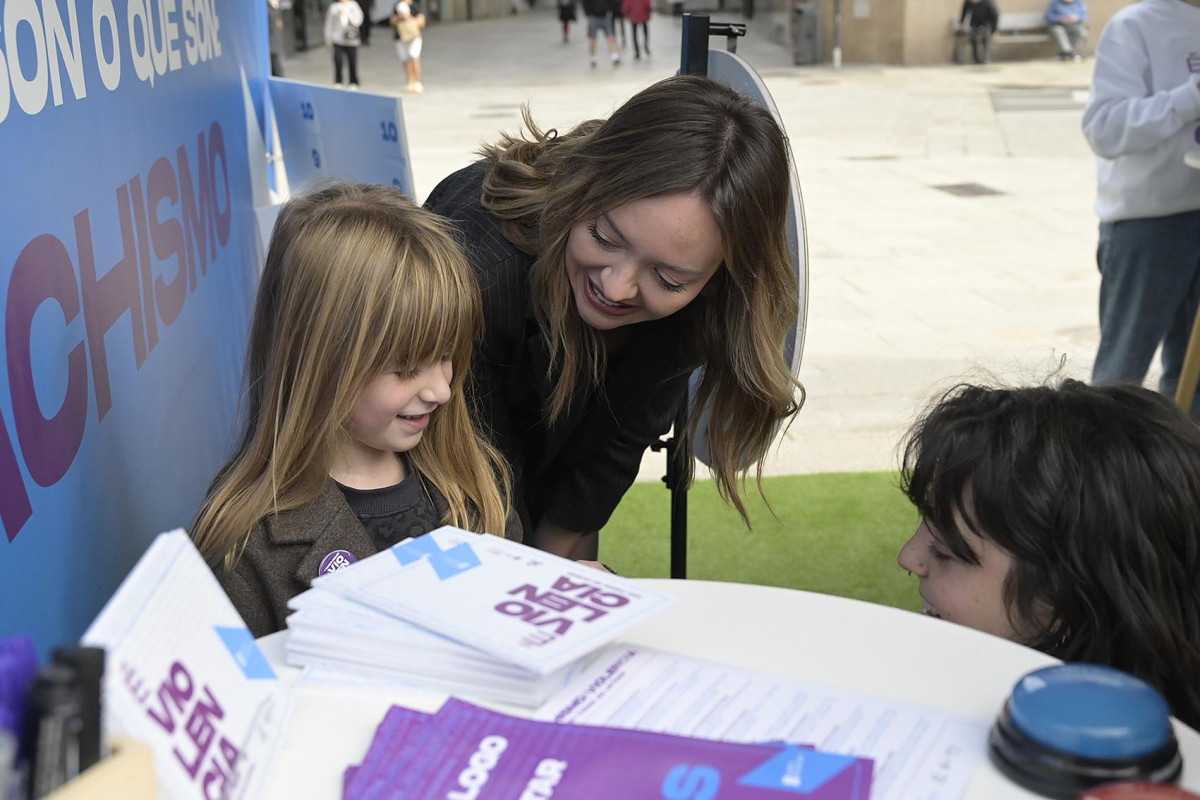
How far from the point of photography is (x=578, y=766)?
0.92m

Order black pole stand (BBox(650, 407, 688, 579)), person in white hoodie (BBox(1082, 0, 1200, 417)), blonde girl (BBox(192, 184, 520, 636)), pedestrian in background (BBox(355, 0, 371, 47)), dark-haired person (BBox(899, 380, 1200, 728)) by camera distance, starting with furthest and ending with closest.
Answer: pedestrian in background (BBox(355, 0, 371, 47)) < person in white hoodie (BBox(1082, 0, 1200, 417)) < black pole stand (BBox(650, 407, 688, 579)) < blonde girl (BBox(192, 184, 520, 636)) < dark-haired person (BBox(899, 380, 1200, 728))

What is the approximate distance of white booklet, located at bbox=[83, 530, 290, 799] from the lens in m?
0.76

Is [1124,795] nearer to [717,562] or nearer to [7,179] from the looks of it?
[7,179]

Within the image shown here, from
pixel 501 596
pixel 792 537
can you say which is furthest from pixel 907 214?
pixel 501 596

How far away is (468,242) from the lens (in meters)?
1.80

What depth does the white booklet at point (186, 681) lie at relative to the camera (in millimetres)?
764

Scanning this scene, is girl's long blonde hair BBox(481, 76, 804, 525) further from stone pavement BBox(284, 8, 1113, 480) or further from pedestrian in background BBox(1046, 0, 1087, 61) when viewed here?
pedestrian in background BBox(1046, 0, 1087, 61)

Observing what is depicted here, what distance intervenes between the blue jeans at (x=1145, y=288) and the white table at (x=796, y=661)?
2.27m

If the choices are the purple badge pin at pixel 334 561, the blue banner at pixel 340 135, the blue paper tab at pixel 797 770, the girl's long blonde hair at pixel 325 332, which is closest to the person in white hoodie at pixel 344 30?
the blue banner at pixel 340 135

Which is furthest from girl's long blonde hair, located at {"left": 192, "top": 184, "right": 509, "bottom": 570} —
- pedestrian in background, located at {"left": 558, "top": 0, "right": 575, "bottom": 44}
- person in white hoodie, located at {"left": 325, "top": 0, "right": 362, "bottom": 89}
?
pedestrian in background, located at {"left": 558, "top": 0, "right": 575, "bottom": 44}

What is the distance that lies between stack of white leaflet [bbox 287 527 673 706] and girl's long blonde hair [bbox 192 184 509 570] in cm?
41

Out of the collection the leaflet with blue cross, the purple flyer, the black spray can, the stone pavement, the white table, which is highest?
the black spray can

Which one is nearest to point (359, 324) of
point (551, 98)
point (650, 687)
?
point (650, 687)

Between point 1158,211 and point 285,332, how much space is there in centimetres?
246
